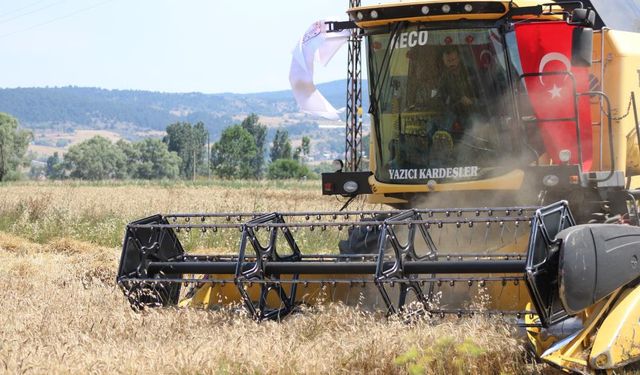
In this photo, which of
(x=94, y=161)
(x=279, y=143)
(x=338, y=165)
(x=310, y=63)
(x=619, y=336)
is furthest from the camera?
(x=279, y=143)

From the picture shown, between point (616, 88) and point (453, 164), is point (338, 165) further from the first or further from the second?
point (616, 88)

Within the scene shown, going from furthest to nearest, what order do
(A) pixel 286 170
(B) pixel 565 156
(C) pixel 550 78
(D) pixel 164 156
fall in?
1. (D) pixel 164 156
2. (A) pixel 286 170
3. (C) pixel 550 78
4. (B) pixel 565 156

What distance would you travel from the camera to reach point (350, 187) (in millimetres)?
7941

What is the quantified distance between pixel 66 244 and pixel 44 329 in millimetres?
7219

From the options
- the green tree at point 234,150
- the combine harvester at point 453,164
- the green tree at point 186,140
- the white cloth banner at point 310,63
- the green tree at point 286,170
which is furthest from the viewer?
the green tree at point 186,140

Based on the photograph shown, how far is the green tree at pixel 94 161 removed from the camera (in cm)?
12431

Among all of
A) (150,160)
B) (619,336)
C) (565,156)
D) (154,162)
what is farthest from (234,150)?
(619,336)

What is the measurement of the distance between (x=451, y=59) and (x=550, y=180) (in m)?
1.18

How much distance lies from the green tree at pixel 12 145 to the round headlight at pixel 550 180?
80.1 m

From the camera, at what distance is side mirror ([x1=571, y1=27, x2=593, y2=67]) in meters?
7.02

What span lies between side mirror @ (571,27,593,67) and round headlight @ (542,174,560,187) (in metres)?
0.83

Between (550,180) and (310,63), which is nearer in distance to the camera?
(550,180)

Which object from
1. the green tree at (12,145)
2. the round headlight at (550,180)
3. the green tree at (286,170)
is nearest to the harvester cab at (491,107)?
the round headlight at (550,180)

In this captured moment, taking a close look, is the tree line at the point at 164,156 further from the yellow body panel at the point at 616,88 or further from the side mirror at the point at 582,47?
the side mirror at the point at 582,47
